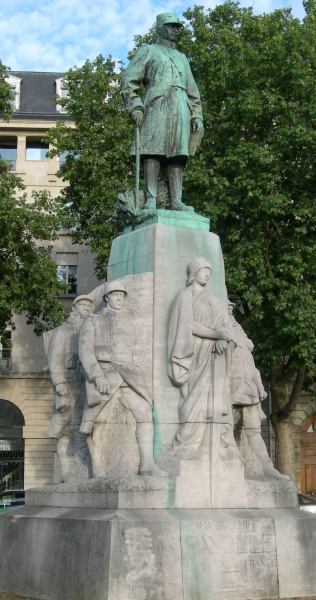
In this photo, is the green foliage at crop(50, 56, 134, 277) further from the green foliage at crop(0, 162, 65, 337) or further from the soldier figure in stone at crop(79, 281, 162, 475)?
the soldier figure in stone at crop(79, 281, 162, 475)

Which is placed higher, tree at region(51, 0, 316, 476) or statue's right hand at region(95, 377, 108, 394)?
tree at region(51, 0, 316, 476)

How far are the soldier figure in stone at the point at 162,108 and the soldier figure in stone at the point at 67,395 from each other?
1.89 m

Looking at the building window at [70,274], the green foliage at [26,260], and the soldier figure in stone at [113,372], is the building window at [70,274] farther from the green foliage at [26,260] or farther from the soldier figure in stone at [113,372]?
the soldier figure in stone at [113,372]

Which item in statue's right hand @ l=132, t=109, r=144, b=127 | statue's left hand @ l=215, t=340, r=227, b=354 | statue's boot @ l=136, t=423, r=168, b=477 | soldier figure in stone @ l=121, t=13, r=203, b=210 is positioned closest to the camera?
statue's boot @ l=136, t=423, r=168, b=477

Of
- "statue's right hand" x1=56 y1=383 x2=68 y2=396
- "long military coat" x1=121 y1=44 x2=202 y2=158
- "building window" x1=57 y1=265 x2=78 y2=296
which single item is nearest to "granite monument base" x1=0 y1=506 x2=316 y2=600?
"statue's right hand" x1=56 y1=383 x2=68 y2=396

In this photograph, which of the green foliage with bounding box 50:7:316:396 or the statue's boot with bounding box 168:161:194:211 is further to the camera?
the green foliage with bounding box 50:7:316:396

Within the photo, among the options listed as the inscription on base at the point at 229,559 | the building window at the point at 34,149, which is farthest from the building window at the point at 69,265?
the inscription on base at the point at 229,559

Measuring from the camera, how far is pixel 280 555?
372 inches

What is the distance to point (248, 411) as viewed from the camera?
34.6ft

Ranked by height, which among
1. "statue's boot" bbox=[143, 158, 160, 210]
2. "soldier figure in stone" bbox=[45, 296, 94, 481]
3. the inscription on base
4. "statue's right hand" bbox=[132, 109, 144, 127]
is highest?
"statue's right hand" bbox=[132, 109, 144, 127]

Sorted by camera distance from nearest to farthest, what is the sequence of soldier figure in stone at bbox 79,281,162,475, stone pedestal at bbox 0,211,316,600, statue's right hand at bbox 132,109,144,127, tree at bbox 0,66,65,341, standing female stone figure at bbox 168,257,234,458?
stone pedestal at bbox 0,211,316,600, soldier figure in stone at bbox 79,281,162,475, standing female stone figure at bbox 168,257,234,458, statue's right hand at bbox 132,109,144,127, tree at bbox 0,66,65,341

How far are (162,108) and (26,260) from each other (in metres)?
14.2

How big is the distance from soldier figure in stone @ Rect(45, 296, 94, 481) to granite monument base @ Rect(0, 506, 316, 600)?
664mm

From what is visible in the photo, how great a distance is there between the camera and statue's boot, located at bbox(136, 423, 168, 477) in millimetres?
9297
